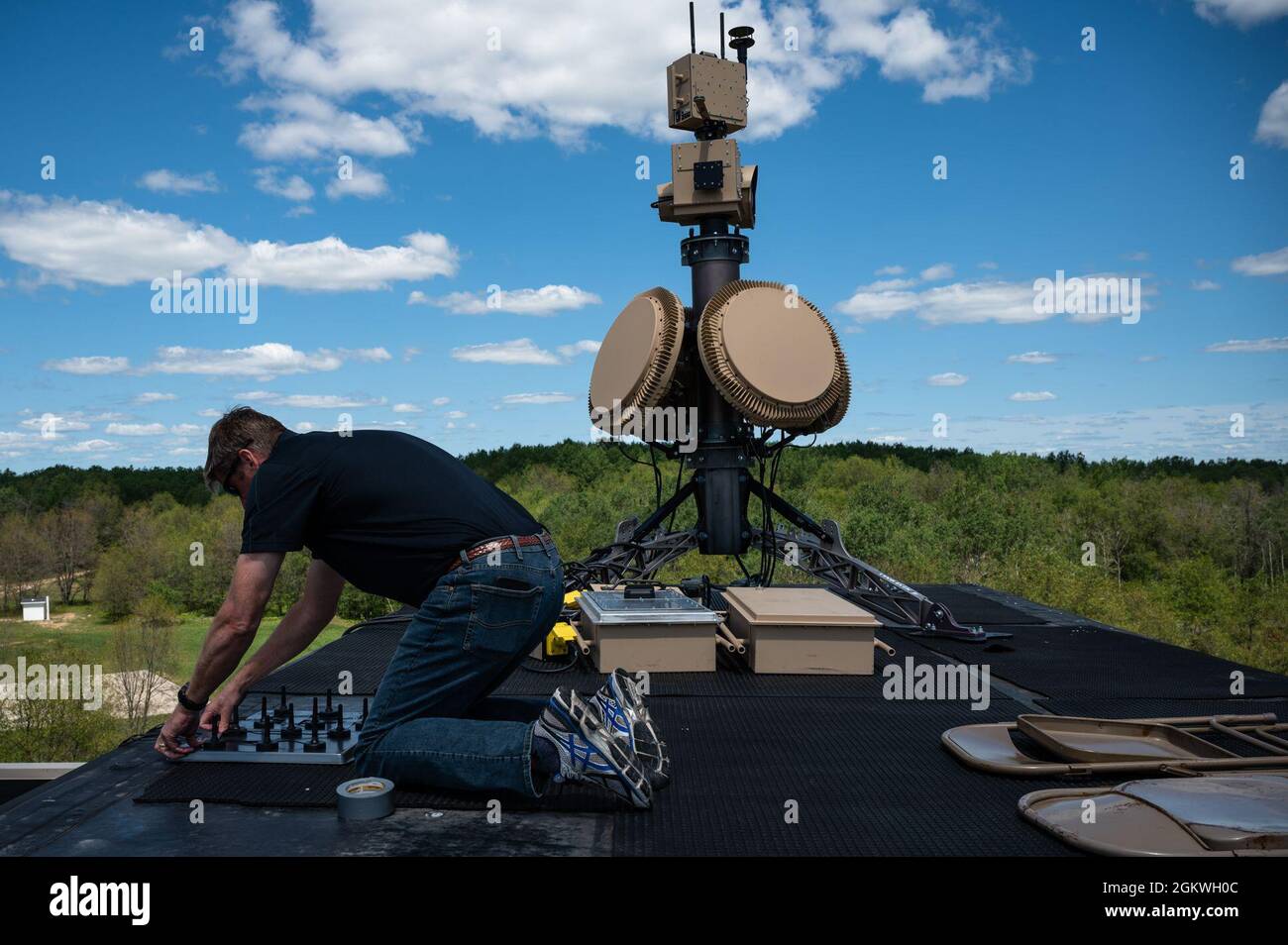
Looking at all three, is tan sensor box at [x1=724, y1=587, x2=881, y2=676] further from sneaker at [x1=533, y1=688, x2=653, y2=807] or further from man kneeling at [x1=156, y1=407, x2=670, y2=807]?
sneaker at [x1=533, y1=688, x2=653, y2=807]

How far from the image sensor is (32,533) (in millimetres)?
48031

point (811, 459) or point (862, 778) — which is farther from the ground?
point (811, 459)

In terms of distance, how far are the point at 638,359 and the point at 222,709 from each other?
431 cm

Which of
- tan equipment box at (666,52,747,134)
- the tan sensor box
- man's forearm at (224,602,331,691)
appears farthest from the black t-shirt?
tan equipment box at (666,52,747,134)

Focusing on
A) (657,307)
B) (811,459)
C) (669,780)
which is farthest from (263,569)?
(811,459)

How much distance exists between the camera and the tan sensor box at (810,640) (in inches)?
216

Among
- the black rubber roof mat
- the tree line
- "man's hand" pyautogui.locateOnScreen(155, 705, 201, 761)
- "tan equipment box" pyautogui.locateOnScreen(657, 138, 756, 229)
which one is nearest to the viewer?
"man's hand" pyautogui.locateOnScreen(155, 705, 201, 761)

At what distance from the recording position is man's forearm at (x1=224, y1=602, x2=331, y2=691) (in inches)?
151

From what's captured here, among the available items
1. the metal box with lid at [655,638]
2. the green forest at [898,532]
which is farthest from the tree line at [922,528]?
the metal box with lid at [655,638]

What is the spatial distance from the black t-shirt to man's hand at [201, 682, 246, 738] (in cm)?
86

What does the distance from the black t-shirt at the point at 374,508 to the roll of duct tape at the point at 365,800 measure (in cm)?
66

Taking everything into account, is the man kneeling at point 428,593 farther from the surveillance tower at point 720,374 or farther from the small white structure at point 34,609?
the small white structure at point 34,609
